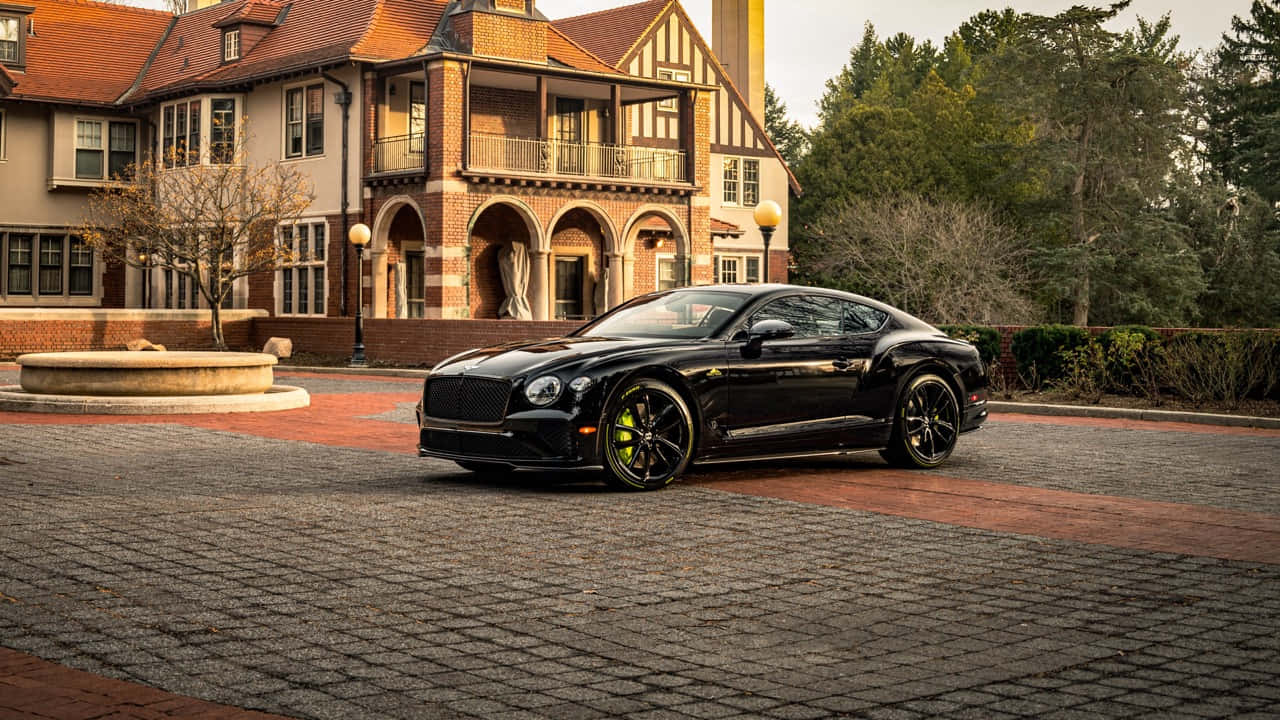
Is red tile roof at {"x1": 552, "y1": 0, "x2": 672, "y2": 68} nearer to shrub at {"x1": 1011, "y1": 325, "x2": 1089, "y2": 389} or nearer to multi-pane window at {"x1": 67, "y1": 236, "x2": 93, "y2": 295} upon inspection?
multi-pane window at {"x1": 67, "y1": 236, "x2": 93, "y2": 295}

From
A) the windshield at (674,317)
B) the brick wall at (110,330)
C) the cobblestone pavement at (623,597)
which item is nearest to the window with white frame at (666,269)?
the brick wall at (110,330)

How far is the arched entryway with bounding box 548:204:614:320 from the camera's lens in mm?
40406

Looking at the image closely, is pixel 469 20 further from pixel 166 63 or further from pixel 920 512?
pixel 920 512

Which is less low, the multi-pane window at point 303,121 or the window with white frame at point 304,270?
the multi-pane window at point 303,121

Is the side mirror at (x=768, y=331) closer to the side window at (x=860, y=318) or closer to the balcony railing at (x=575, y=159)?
the side window at (x=860, y=318)

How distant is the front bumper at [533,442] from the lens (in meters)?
Result: 10.1

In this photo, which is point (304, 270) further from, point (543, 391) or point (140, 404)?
point (543, 391)

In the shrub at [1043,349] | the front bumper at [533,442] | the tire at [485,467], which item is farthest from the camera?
the shrub at [1043,349]

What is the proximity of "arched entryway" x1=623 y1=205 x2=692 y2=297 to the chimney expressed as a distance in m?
15.1

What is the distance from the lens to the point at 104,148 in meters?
43.2

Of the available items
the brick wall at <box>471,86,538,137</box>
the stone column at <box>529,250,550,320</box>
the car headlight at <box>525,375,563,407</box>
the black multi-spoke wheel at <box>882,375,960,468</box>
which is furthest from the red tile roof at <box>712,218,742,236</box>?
the car headlight at <box>525,375,563,407</box>

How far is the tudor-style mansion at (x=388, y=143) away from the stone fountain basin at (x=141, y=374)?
16.7m

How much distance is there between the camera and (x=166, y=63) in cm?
4519

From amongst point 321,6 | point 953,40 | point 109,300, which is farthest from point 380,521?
point 953,40
